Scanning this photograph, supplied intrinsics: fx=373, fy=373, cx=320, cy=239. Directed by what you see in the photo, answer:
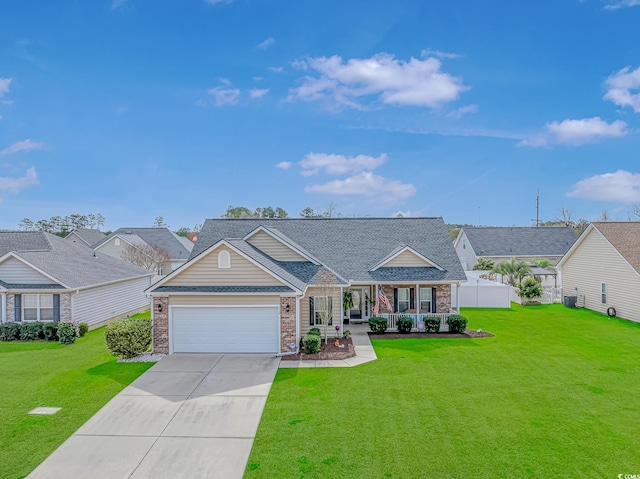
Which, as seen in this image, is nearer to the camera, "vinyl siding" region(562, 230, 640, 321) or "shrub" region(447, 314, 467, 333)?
"shrub" region(447, 314, 467, 333)

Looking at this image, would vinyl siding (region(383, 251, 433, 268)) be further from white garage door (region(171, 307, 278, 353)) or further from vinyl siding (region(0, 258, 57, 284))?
vinyl siding (region(0, 258, 57, 284))

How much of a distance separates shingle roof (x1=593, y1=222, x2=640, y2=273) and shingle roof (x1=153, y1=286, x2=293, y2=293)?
19364 mm

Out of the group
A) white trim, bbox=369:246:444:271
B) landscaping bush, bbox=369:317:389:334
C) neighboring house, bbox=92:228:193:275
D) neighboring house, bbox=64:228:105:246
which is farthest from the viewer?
neighboring house, bbox=64:228:105:246

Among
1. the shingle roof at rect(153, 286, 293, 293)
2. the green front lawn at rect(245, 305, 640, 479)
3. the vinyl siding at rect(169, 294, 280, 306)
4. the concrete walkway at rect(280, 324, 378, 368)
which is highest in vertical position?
the shingle roof at rect(153, 286, 293, 293)

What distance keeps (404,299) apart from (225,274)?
9.37m

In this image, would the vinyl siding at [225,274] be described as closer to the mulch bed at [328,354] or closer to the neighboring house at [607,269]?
the mulch bed at [328,354]

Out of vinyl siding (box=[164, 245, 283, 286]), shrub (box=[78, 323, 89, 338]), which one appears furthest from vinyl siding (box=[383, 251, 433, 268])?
shrub (box=[78, 323, 89, 338])

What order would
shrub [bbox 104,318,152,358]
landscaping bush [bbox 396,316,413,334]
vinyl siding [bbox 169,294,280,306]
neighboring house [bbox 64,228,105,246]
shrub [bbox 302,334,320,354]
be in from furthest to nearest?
1. neighboring house [bbox 64,228,105,246]
2. landscaping bush [bbox 396,316,413,334]
3. vinyl siding [bbox 169,294,280,306]
4. shrub [bbox 302,334,320,354]
5. shrub [bbox 104,318,152,358]

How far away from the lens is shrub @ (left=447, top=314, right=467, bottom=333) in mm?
17406

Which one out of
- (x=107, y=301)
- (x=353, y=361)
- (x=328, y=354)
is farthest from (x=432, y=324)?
(x=107, y=301)

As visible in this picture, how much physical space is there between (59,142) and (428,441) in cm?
2699

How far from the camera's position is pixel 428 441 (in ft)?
25.8

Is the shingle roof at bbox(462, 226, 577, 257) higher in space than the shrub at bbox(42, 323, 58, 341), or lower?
higher

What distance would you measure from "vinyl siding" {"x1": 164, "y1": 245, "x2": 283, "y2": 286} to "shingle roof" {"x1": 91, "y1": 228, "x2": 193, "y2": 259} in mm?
29420
